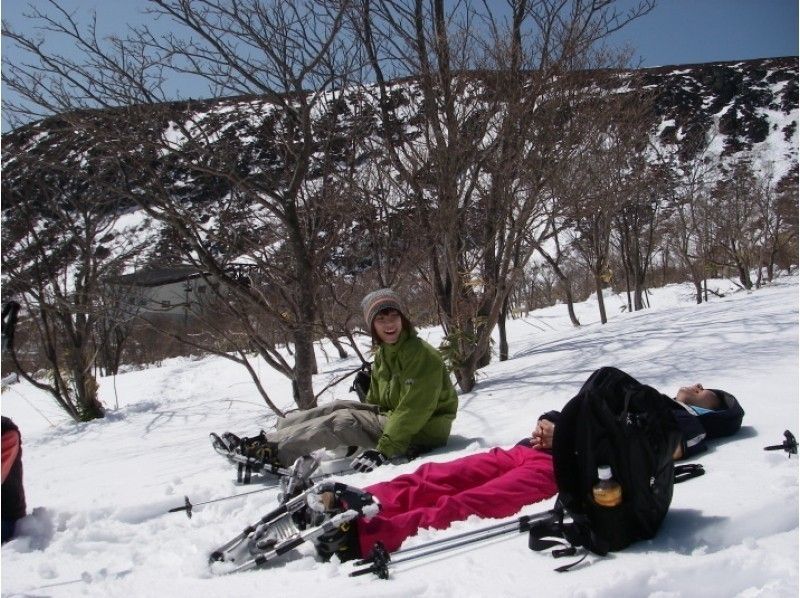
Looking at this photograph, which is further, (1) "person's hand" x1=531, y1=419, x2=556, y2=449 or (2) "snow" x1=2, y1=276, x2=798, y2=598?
(1) "person's hand" x1=531, y1=419, x2=556, y2=449

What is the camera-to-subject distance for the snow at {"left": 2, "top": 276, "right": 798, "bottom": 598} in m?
2.00

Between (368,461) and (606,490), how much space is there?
1.98 meters

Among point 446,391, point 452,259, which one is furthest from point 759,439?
point 452,259

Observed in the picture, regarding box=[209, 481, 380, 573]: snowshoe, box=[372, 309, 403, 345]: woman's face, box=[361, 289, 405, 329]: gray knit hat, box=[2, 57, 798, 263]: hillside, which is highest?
box=[2, 57, 798, 263]: hillside

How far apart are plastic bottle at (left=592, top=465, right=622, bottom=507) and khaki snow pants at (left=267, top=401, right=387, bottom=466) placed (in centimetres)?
224

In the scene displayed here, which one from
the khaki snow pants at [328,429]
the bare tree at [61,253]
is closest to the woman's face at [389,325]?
the khaki snow pants at [328,429]

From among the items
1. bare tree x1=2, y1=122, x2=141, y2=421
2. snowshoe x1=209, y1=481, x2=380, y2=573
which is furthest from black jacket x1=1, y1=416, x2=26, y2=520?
bare tree x1=2, y1=122, x2=141, y2=421

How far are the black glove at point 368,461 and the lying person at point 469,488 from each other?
2.76ft

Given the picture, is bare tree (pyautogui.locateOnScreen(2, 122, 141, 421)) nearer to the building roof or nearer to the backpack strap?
the building roof

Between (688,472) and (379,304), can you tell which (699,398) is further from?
(379,304)

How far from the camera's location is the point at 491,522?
2.71 metres

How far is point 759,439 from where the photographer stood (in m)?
3.25

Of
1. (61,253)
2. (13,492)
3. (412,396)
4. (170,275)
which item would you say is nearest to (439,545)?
(412,396)

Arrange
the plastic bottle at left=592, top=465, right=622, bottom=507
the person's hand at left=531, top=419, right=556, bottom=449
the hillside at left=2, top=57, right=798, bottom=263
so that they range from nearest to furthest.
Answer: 1. the plastic bottle at left=592, top=465, right=622, bottom=507
2. the person's hand at left=531, top=419, right=556, bottom=449
3. the hillside at left=2, top=57, right=798, bottom=263
